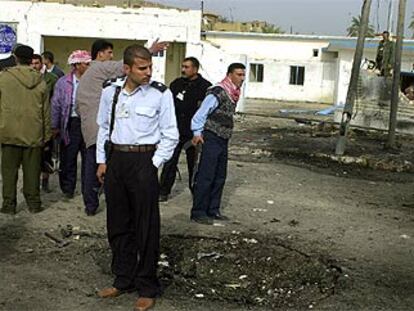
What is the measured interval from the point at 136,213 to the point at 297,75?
109ft

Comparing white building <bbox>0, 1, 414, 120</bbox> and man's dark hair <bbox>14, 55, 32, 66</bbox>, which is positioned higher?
white building <bbox>0, 1, 414, 120</bbox>

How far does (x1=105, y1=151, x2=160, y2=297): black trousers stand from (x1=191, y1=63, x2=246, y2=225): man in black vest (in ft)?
7.47

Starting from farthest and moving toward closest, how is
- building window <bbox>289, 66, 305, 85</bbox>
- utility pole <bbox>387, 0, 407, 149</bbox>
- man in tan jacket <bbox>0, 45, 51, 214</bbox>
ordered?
building window <bbox>289, 66, 305, 85</bbox>, utility pole <bbox>387, 0, 407, 149</bbox>, man in tan jacket <bbox>0, 45, 51, 214</bbox>

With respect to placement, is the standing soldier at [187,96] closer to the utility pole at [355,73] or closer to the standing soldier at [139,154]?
the standing soldier at [139,154]

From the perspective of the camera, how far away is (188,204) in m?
8.12

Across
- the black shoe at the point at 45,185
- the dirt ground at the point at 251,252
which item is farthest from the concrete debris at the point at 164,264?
the black shoe at the point at 45,185

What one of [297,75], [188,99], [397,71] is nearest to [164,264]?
[188,99]

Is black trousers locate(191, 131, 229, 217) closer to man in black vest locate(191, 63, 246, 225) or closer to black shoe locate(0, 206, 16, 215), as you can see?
man in black vest locate(191, 63, 246, 225)

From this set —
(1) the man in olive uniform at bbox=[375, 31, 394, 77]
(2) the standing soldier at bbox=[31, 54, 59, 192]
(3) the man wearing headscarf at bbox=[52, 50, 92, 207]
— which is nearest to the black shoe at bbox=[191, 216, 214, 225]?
(3) the man wearing headscarf at bbox=[52, 50, 92, 207]

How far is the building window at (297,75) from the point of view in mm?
36938

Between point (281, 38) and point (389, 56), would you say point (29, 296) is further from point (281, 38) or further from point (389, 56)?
point (281, 38)

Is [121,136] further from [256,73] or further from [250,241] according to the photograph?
[256,73]

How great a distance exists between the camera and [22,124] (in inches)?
271

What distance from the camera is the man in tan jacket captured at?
6875 mm
